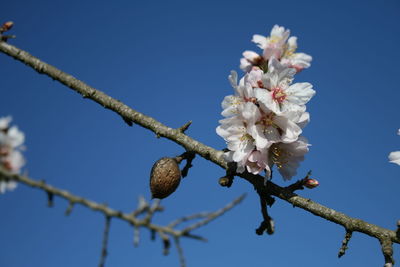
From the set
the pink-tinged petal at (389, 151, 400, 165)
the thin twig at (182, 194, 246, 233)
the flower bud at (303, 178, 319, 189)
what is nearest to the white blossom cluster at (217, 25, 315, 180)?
the flower bud at (303, 178, 319, 189)

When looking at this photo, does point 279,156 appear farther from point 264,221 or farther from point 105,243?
point 105,243

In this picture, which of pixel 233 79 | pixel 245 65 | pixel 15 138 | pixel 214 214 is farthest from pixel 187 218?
pixel 245 65

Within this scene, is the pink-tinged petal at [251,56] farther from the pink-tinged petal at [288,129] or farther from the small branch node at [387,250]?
the small branch node at [387,250]

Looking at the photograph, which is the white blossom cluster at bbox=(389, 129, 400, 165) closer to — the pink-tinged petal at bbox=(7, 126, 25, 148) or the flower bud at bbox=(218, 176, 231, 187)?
the flower bud at bbox=(218, 176, 231, 187)

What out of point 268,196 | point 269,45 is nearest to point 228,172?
point 268,196

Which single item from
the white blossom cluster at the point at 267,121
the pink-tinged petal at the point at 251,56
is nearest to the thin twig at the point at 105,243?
the white blossom cluster at the point at 267,121

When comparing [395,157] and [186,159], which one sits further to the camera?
[186,159]

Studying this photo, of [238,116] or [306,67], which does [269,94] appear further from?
[306,67]
